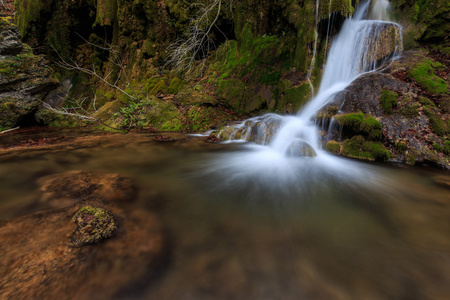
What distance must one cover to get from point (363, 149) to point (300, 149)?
155 centimetres

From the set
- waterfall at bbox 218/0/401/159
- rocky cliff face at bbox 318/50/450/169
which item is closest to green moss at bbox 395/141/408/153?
rocky cliff face at bbox 318/50/450/169

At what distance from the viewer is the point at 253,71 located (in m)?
8.79

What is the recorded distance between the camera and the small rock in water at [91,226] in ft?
5.98

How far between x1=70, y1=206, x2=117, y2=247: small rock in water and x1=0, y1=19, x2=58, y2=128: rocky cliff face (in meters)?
10.8

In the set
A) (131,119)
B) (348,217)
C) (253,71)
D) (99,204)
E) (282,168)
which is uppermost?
(253,71)

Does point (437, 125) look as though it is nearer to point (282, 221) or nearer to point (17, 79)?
point (282, 221)

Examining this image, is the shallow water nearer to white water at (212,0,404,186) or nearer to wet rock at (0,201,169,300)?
white water at (212,0,404,186)

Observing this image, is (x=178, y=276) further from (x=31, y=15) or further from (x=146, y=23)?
(x=31, y=15)

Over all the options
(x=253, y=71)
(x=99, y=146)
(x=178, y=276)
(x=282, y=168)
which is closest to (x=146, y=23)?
(x=253, y=71)

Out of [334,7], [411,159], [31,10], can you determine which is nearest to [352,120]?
Answer: [411,159]

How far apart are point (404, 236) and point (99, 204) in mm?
3740

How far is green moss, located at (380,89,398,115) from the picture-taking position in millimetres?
4863

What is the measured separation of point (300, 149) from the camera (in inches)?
194

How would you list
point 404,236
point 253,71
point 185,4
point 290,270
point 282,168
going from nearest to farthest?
point 290,270 → point 404,236 → point 282,168 → point 253,71 → point 185,4
